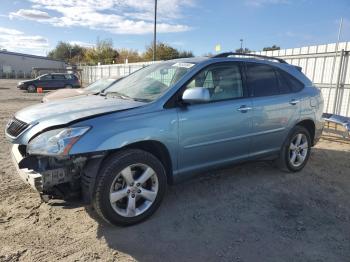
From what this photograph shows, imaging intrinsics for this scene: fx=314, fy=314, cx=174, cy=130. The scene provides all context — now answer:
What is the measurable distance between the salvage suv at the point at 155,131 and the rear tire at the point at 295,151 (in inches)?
0.9

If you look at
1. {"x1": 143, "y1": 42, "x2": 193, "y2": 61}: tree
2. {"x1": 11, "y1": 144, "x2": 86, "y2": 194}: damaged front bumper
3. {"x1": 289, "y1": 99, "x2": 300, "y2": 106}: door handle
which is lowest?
{"x1": 11, "y1": 144, "x2": 86, "y2": 194}: damaged front bumper

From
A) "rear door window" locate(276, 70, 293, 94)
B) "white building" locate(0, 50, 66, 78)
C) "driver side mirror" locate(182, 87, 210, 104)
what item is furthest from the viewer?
"white building" locate(0, 50, 66, 78)

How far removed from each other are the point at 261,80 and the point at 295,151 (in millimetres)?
1350

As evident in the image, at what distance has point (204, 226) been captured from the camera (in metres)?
3.38

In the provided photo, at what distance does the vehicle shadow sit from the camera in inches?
116

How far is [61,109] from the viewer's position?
3441 mm

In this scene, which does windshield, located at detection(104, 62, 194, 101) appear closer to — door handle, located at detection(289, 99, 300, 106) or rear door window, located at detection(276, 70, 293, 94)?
rear door window, located at detection(276, 70, 293, 94)

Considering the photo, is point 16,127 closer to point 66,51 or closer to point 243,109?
point 243,109

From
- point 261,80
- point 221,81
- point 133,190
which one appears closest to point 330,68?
point 261,80

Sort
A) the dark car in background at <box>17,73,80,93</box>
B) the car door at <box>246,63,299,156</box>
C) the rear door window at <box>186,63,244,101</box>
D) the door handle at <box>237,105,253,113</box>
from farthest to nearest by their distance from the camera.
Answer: the dark car in background at <box>17,73,80,93</box> → the car door at <box>246,63,299,156</box> → the door handle at <box>237,105,253,113</box> → the rear door window at <box>186,63,244,101</box>

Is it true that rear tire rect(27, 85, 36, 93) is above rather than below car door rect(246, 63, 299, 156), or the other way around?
below

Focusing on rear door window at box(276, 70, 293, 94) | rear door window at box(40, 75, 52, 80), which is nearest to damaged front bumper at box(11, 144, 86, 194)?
rear door window at box(276, 70, 293, 94)

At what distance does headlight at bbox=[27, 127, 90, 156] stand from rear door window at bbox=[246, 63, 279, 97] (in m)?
2.44

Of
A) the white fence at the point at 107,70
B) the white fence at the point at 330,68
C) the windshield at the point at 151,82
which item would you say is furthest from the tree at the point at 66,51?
the windshield at the point at 151,82
